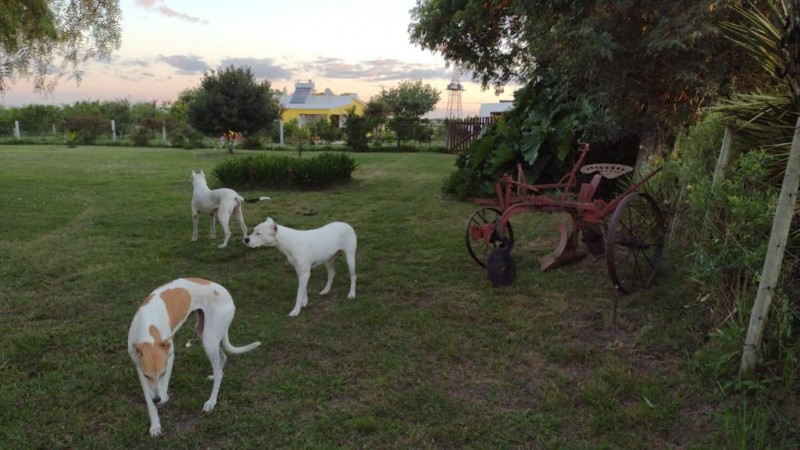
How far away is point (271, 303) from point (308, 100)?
160 feet

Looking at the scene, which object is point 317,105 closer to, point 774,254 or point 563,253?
point 563,253

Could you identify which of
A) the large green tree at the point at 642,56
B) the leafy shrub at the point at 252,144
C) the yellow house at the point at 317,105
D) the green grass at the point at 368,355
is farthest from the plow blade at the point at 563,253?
the yellow house at the point at 317,105

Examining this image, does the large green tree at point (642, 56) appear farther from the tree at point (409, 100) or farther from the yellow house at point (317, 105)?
the yellow house at point (317, 105)

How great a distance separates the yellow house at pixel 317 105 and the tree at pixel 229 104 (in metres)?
24.0

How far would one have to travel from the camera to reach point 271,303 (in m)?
5.01

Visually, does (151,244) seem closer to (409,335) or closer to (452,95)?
(409,335)

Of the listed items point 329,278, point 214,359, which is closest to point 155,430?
point 214,359

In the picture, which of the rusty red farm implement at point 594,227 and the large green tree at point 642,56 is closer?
the rusty red farm implement at point 594,227

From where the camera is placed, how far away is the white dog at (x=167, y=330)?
8.78ft

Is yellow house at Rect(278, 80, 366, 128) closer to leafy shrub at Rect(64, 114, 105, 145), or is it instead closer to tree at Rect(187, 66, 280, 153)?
leafy shrub at Rect(64, 114, 105, 145)

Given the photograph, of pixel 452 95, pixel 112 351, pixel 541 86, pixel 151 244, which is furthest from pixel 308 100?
pixel 112 351

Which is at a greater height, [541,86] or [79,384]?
[541,86]

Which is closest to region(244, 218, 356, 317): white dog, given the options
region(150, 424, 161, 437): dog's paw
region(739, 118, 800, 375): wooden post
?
region(150, 424, 161, 437): dog's paw

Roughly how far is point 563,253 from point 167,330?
430 centimetres
